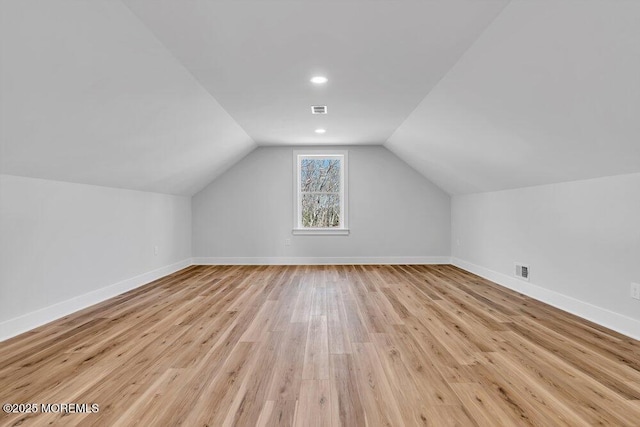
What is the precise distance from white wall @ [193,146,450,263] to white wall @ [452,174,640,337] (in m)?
1.72

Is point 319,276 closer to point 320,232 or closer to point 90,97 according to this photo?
point 320,232

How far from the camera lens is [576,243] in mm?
3473

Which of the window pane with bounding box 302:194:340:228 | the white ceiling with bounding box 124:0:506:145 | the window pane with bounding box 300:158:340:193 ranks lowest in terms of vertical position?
the window pane with bounding box 302:194:340:228

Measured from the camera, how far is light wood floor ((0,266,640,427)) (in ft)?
5.72

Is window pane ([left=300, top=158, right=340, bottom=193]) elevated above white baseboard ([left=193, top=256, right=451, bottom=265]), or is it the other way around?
window pane ([left=300, top=158, right=340, bottom=193])

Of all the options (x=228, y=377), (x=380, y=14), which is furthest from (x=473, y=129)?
(x=228, y=377)

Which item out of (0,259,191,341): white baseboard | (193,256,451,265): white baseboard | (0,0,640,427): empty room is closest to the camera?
(0,0,640,427): empty room

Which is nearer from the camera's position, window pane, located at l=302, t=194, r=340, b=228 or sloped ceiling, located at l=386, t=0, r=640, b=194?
sloped ceiling, located at l=386, t=0, r=640, b=194

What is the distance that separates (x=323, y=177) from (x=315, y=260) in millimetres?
1658

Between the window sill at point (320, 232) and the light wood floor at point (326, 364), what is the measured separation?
2.89m

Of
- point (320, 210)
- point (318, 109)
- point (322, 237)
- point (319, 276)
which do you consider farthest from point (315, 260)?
point (318, 109)

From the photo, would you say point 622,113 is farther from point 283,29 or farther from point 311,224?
point 311,224

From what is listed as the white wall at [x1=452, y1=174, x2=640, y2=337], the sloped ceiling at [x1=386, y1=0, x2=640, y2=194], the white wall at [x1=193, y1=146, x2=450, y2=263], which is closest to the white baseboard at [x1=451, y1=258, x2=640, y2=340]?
the white wall at [x1=452, y1=174, x2=640, y2=337]

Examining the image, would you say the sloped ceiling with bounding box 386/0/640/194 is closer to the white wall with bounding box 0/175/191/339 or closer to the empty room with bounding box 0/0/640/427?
the empty room with bounding box 0/0/640/427
